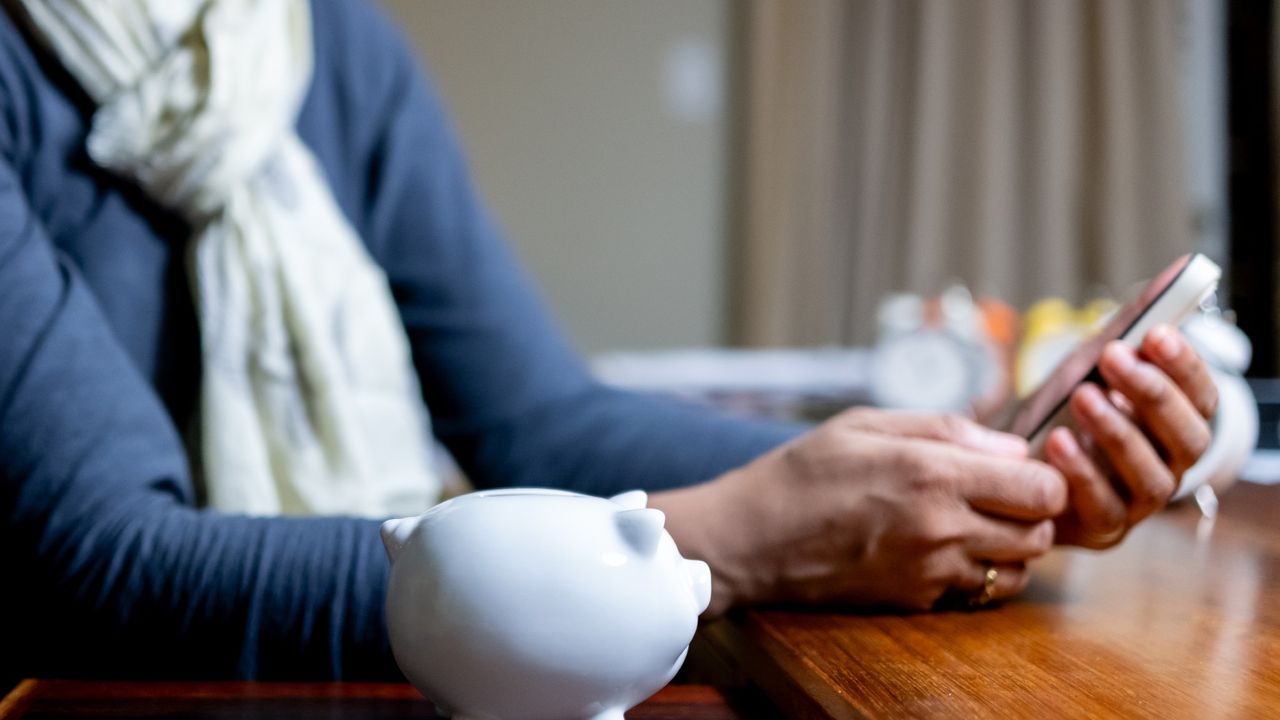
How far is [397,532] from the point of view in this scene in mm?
381

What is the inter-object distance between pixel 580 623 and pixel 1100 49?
319cm

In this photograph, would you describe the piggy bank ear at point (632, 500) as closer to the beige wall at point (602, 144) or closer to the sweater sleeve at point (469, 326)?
the sweater sleeve at point (469, 326)

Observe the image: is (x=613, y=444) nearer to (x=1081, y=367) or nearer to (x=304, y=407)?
(x=304, y=407)

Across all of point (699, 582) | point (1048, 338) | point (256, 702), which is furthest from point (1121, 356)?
point (1048, 338)

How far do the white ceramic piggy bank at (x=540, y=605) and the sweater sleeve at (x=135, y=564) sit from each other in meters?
0.21

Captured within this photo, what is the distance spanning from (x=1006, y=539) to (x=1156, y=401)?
95 mm

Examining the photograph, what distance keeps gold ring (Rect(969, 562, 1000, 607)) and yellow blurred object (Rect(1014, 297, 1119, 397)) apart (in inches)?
32.7

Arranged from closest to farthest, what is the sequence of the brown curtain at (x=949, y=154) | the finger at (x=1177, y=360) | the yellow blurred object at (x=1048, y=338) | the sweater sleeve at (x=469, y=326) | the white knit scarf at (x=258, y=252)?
the finger at (x=1177, y=360)
the white knit scarf at (x=258, y=252)
the sweater sleeve at (x=469, y=326)
the yellow blurred object at (x=1048, y=338)
the brown curtain at (x=949, y=154)

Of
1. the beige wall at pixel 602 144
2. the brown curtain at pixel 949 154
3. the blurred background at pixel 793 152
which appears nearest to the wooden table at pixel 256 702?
the brown curtain at pixel 949 154

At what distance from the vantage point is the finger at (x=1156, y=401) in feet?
1.82

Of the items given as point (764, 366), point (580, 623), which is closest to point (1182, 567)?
point (580, 623)

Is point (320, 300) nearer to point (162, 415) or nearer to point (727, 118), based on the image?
point (162, 415)

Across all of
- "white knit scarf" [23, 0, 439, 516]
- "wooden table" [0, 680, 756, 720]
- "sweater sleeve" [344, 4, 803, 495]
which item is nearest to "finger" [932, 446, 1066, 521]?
"wooden table" [0, 680, 756, 720]

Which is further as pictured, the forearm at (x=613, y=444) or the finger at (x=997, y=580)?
the forearm at (x=613, y=444)
